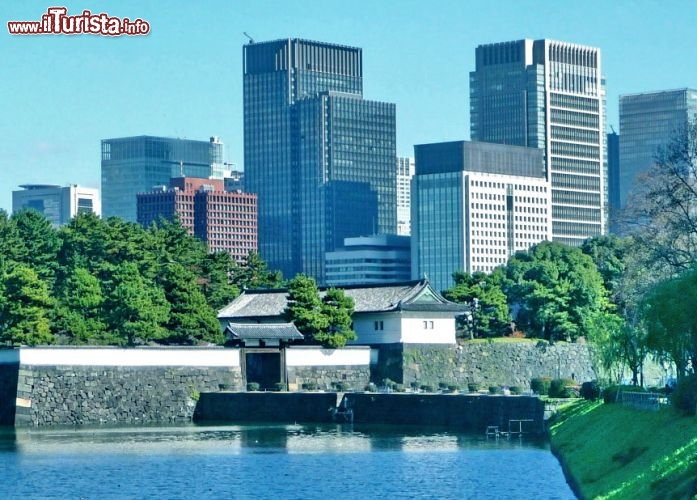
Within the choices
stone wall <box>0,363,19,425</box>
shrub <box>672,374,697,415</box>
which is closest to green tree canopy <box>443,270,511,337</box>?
stone wall <box>0,363,19,425</box>

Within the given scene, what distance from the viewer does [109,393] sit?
8400 centimetres

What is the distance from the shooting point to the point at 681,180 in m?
64.8

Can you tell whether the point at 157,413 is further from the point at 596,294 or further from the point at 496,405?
the point at 596,294

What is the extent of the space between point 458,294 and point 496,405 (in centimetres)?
3038

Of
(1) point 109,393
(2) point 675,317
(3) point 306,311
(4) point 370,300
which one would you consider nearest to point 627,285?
(3) point 306,311

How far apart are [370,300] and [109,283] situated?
1622 centimetres

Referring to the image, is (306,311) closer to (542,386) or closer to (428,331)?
(428,331)

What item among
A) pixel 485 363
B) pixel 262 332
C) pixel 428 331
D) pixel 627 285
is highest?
pixel 627 285

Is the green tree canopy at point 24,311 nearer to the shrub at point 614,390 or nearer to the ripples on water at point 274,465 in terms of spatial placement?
the ripples on water at point 274,465

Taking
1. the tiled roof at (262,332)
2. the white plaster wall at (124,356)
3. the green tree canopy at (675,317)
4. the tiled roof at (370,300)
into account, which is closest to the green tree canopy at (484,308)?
the tiled roof at (370,300)

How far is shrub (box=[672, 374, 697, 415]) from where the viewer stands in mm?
45688

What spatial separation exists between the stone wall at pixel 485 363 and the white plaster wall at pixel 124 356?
10573 mm

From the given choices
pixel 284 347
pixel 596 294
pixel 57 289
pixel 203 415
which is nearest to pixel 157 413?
pixel 203 415

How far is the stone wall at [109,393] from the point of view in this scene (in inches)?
3216
